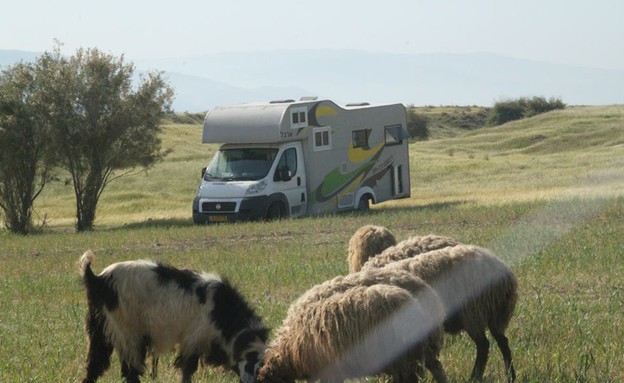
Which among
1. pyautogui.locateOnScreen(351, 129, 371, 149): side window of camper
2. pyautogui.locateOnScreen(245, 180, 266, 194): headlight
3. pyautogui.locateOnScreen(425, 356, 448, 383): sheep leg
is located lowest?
pyautogui.locateOnScreen(425, 356, 448, 383): sheep leg

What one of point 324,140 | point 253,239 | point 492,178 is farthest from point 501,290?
point 492,178

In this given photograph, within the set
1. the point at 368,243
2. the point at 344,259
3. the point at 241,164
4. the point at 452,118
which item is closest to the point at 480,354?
the point at 368,243

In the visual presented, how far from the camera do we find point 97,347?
30.6 ft

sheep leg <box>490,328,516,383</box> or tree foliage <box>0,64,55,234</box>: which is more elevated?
tree foliage <box>0,64,55,234</box>

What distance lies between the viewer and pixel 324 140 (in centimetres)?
3131

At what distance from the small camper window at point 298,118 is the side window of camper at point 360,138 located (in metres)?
2.31

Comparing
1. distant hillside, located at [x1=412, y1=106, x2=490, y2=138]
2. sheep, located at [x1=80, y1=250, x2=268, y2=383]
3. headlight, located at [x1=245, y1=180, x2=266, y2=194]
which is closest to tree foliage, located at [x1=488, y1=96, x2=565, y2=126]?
distant hillside, located at [x1=412, y1=106, x2=490, y2=138]

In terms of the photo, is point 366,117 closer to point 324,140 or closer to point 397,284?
point 324,140

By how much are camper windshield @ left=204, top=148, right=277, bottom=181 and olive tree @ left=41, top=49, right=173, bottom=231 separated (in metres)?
5.47

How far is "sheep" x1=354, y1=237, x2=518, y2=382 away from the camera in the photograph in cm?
934

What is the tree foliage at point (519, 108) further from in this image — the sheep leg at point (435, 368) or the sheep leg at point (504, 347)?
the sheep leg at point (435, 368)

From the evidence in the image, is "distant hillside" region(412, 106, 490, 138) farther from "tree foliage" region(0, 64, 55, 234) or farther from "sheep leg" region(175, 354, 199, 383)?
"sheep leg" region(175, 354, 199, 383)

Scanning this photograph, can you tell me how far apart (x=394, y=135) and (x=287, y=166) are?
5.25 m

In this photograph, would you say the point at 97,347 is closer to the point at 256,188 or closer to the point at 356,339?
the point at 356,339
